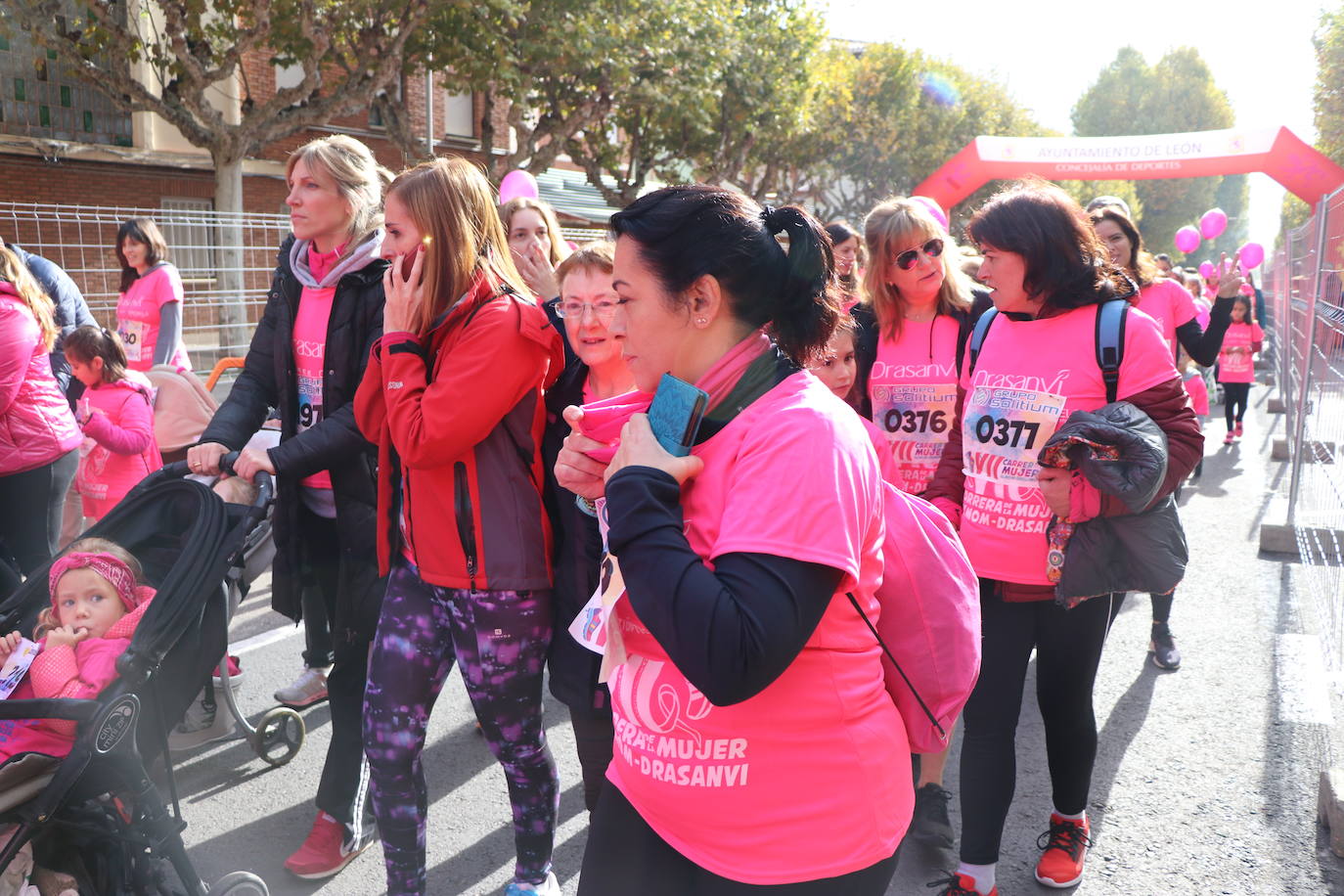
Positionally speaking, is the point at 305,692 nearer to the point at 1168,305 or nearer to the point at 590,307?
the point at 590,307

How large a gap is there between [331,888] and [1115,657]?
398cm

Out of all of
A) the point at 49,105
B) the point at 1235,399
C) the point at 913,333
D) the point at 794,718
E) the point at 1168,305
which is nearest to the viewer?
the point at 794,718

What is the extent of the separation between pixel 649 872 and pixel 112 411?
4.23m

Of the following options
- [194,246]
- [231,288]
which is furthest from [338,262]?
[194,246]

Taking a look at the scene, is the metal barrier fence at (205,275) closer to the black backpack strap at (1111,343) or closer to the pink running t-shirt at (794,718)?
the black backpack strap at (1111,343)

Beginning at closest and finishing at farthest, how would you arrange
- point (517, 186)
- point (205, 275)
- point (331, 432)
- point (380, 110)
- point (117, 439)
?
point (331, 432) < point (117, 439) < point (517, 186) < point (205, 275) < point (380, 110)

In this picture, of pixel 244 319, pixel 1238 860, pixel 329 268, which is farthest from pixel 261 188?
pixel 1238 860

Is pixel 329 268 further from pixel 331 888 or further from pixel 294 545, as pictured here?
pixel 331 888

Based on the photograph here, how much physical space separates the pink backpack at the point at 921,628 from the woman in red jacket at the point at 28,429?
4003 mm

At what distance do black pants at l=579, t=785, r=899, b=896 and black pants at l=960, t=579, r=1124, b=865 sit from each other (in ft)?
4.89

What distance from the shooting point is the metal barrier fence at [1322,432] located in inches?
192

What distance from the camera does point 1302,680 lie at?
203 inches

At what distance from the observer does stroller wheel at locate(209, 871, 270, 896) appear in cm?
266

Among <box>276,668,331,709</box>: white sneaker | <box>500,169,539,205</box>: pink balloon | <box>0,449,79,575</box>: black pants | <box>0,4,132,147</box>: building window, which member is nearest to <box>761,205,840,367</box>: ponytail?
<box>276,668,331,709</box>: white sneaker
